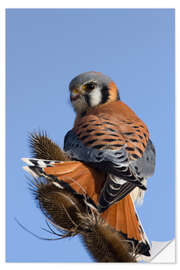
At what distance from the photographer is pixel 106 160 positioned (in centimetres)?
179

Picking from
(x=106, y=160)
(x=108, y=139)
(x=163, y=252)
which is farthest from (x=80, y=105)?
(x=163, y=252)

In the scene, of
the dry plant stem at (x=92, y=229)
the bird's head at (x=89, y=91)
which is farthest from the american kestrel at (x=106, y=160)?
the dry plant stem at (x=92, y=229)

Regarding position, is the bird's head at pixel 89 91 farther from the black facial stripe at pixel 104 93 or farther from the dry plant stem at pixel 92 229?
the dry plant stem at pixel 92 229

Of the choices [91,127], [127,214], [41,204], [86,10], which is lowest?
[127,214]

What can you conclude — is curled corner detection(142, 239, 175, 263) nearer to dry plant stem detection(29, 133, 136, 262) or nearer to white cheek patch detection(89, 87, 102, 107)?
dry plant stem detection(29, 133, 136, 262)

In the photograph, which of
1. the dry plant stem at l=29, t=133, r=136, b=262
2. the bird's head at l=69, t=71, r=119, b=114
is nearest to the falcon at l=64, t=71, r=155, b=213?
the bird's head at l=69, t=71, r=119, b=114

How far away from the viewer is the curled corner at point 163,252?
2.08m

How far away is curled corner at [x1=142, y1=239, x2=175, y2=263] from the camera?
2084 millimetres

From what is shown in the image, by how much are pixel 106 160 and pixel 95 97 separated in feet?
1.95

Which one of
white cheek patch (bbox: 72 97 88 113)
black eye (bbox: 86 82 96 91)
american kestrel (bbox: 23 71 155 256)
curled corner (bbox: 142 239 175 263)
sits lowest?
curled corner (bbox: 142 239 175 263)
